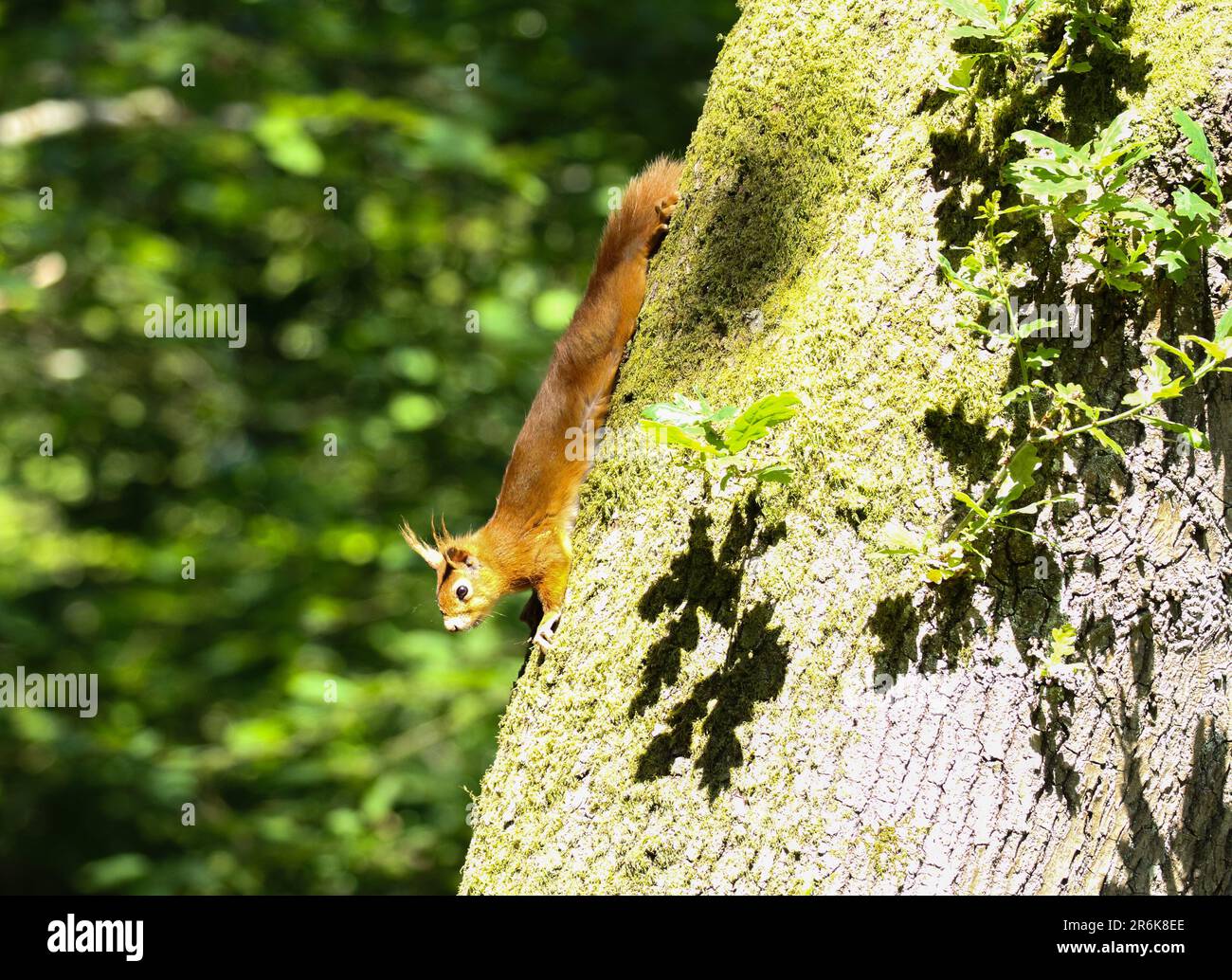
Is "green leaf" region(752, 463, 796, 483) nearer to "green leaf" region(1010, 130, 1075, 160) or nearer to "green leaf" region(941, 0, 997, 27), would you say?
"green leaf" region(1010, 130, 1075, 160)

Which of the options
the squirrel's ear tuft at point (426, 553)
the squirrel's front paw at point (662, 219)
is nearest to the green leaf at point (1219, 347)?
→ the squirrel's front paw at point (662, 219)

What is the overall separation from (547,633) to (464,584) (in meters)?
1.25

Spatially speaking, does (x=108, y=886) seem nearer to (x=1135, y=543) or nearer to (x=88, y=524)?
(x=88, y=524)

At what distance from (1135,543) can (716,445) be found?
25.5 inches

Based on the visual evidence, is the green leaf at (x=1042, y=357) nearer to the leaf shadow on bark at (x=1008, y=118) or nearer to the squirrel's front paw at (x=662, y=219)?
the leaf shadow on bark at (x=1008, y=118)

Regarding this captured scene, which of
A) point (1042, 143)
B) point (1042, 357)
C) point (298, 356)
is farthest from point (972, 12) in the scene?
point (298, 356)

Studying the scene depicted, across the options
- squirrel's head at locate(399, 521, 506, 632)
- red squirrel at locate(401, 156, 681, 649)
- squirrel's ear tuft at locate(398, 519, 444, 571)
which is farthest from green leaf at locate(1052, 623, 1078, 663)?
squirrel's ear tuft at locate(398, 519, 444, 571)

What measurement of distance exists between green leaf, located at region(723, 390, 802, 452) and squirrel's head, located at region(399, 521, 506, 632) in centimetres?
183

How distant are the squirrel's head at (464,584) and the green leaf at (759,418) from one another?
183 cm

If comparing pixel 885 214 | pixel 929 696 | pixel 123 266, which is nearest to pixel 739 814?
pixel 929 696

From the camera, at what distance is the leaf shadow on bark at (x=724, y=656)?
181 cm

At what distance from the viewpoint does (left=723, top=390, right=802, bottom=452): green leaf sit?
1676 mm

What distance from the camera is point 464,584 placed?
3510 millimetres
